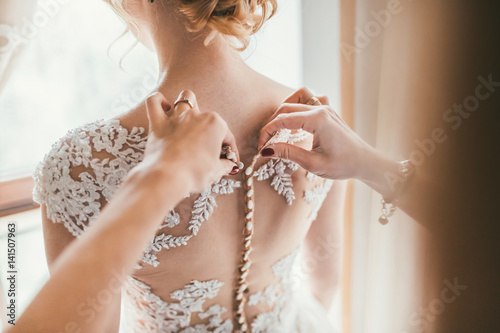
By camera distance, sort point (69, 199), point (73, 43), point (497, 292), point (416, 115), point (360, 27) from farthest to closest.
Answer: point (73, 43) → point (360, 27) → point (416, 115) → point (497, 292) → point (69, 199)

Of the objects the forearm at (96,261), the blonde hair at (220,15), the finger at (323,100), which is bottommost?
the forearm at (96,261)

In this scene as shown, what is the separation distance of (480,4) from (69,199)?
2.84 feet

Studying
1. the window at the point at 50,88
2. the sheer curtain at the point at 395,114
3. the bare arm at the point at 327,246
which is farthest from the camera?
the window at the point at 50,88

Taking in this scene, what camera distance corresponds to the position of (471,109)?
730 mm

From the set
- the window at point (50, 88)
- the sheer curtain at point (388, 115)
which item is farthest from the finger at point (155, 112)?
the window at point (50, 88)

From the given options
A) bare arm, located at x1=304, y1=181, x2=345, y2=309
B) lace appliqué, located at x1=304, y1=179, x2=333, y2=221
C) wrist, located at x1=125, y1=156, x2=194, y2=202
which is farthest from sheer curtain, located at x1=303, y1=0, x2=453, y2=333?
wrist, located at x1=125, y1=156, x2=194, y2=202

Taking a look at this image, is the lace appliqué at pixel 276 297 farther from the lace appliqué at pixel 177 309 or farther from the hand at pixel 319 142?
the hand at pixel 319 142

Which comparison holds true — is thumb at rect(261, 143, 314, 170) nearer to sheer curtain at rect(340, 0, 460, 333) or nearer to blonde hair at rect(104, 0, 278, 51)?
blonde hair at rect(104, 0, 278, 51)

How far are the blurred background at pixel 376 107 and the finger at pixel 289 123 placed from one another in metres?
0.29

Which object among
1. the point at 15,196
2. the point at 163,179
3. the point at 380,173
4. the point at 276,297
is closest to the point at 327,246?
the point at 276,297

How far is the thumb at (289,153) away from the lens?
0.67m

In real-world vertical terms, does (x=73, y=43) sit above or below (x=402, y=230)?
above

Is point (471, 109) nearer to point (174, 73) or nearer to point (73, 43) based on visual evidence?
point (174, 73)

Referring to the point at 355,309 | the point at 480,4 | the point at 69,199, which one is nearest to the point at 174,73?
the point at 69,199
